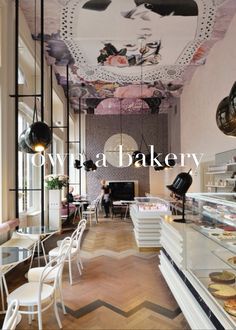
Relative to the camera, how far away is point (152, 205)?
261 inches

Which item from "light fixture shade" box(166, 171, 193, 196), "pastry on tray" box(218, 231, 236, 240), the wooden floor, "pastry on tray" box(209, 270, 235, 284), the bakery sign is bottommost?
the wooden floor

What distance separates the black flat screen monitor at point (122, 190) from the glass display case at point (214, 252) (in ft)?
31.2

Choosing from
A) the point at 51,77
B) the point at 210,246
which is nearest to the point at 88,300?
the point at 210,246

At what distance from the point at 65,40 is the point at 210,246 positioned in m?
5.31

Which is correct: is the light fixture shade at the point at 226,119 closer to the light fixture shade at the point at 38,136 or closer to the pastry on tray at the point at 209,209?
the pastry on tray at the point at 209,209

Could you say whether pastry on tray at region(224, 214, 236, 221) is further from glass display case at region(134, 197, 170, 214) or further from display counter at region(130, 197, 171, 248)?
glass display case at region(134, 197, 170, 214)

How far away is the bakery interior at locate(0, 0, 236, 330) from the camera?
2967mm

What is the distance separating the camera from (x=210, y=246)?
10.00 feet

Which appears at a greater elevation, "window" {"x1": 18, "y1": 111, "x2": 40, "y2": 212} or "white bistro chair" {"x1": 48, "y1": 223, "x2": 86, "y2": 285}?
"window" {"x1": 18, "y1": 111, "x2": 40, "y2": 212}

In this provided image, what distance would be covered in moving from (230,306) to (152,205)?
14.8 feet

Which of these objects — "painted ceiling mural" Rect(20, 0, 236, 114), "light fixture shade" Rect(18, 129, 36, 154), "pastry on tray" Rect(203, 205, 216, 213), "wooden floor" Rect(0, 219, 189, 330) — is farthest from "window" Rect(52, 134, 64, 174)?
"pastry on tray" Rect(203, 205, 216, 213)

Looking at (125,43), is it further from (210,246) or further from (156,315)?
(156,315)

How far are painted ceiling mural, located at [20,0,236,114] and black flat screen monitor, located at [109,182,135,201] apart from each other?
15.9 ft

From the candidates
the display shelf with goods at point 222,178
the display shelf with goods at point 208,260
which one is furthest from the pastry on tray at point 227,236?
the display shelf with goods at point 222,178
